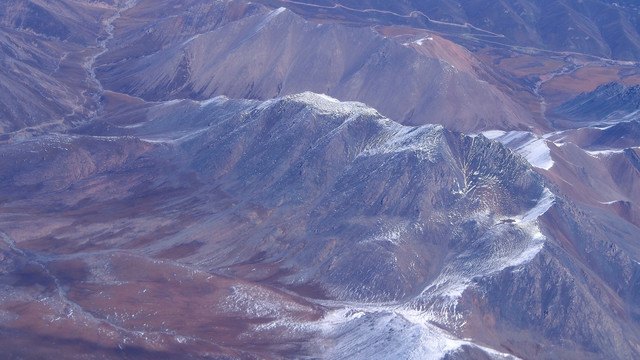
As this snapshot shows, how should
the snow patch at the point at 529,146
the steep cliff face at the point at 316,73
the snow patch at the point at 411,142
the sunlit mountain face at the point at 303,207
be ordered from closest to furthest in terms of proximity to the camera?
the sunlit mountain face at the point at 303,207 → the snow patch at the point at 411,142 → the snow patch at the point at 529,146 → the steep cliff face at the point at 316,73

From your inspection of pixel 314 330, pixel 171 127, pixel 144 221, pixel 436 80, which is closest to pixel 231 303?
pixel 314 330

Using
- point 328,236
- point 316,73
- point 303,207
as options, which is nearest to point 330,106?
point 303,207

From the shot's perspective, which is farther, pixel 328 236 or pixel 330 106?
pixel 330 106

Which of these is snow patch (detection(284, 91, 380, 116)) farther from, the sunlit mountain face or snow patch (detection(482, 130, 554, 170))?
snow patch (detection(482, 130, 554, 170))

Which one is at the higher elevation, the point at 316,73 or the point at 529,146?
the point at 316,73

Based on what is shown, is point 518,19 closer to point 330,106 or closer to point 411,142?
point 330,106

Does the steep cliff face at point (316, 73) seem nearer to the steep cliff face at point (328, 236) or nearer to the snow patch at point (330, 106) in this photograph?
the snow patch at point (330, 106)

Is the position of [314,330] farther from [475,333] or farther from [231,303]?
[475,333]

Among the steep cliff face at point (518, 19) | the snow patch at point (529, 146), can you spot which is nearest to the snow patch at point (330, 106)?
the snow patch at point (529, 146)
